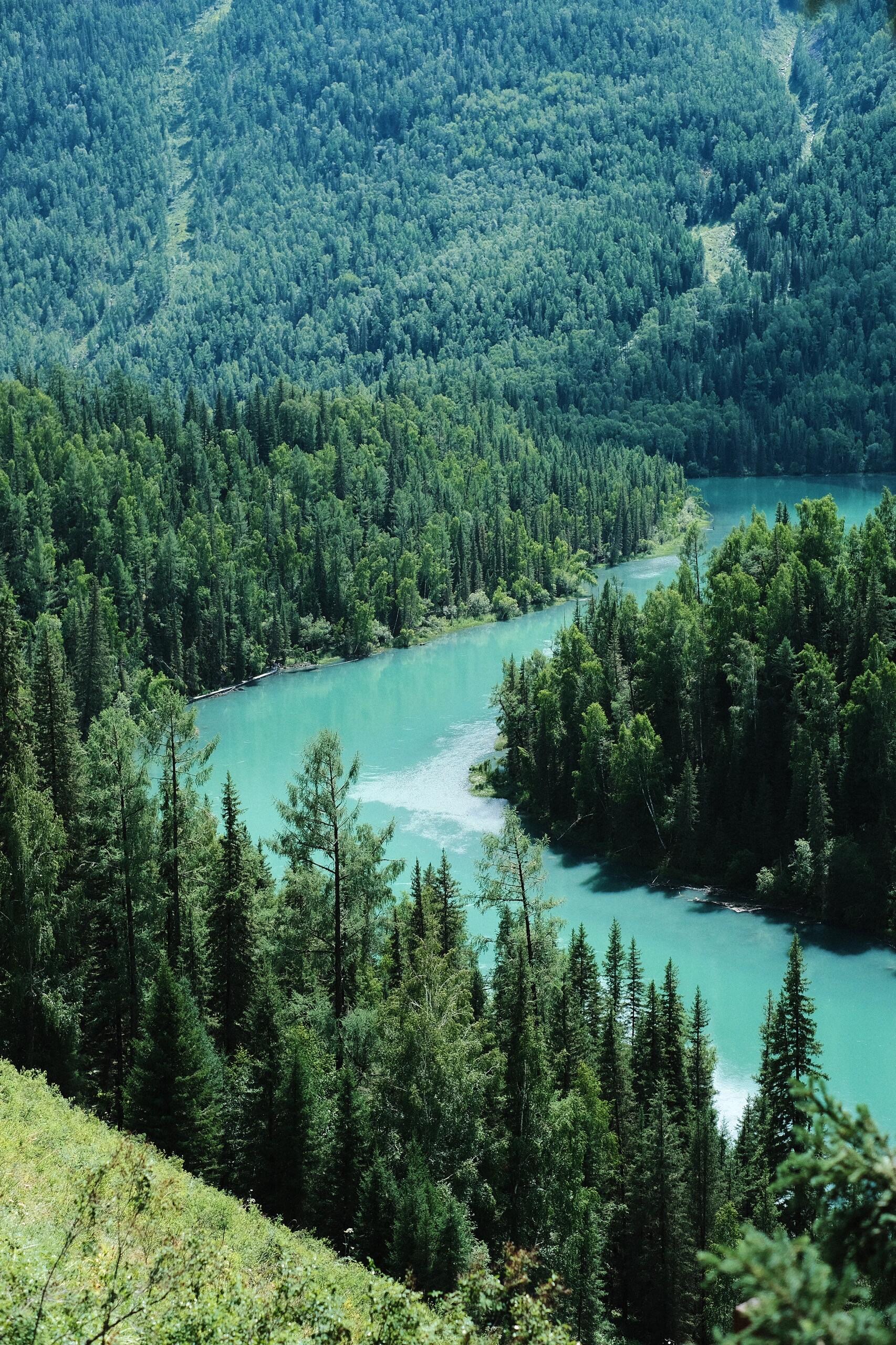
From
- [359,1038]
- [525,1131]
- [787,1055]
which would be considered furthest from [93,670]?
[525,1131]

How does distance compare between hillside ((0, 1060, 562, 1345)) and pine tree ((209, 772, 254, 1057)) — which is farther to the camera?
pine tree ((209, 772, 254, 1057))

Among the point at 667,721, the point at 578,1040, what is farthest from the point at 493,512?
the point at 578,1040

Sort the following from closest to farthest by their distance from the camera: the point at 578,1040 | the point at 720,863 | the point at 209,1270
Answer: the point at 209,1270 < the point at 578,1040 < the point at 720,863

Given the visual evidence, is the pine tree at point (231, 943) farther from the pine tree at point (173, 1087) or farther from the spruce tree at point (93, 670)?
the spruce tree at point (93, 670)

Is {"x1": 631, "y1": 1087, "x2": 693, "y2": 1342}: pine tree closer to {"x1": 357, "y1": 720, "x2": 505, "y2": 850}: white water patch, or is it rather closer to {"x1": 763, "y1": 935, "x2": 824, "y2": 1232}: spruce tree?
{"x1": 763, "y1": 935, "x2": 824, "y2": 1232}: spruce tree

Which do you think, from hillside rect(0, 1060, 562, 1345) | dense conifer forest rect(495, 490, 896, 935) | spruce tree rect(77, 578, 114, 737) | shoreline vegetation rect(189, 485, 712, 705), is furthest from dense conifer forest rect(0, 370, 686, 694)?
hillside rect(0, 1060, 562, 1345)

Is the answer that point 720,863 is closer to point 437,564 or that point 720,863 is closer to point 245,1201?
point 245,1201

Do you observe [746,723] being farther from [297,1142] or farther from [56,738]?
[297,1142]
